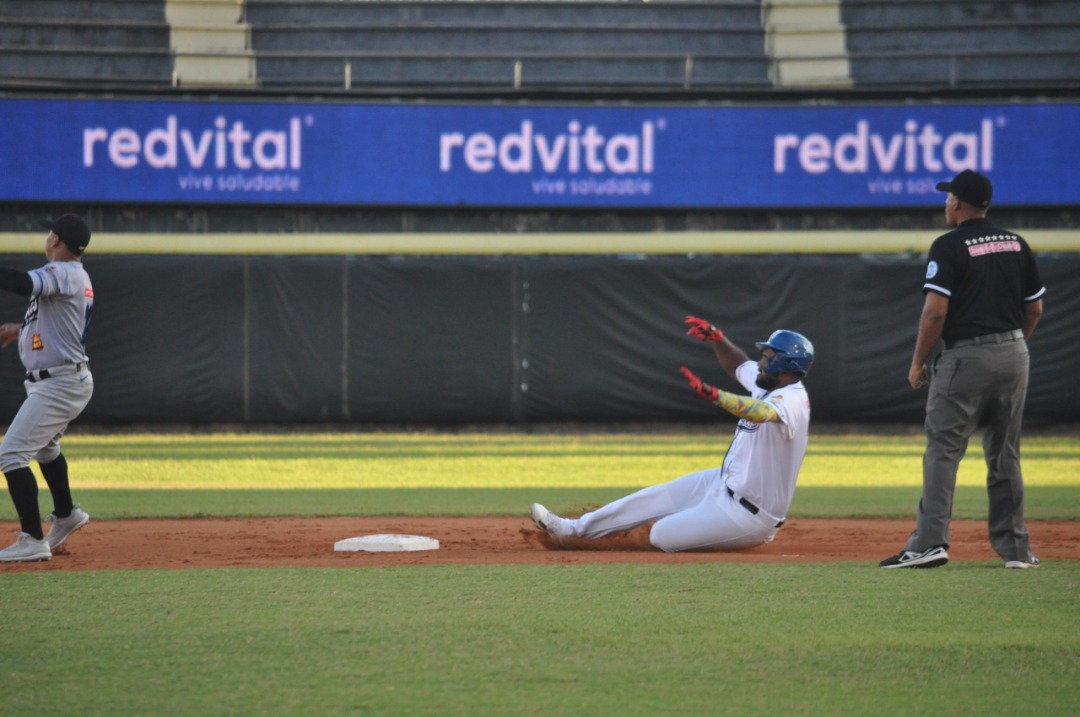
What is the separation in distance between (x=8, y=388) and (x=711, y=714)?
1673 centimetres

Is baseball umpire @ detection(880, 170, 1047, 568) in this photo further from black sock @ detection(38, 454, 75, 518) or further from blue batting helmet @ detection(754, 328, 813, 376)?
black sock @ detection(38, 454, 75, 518)

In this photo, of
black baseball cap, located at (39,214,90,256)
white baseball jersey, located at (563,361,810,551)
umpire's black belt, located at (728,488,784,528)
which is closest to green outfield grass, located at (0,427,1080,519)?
white baseball jersey, located at (563,361,810,551)

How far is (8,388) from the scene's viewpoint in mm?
18516

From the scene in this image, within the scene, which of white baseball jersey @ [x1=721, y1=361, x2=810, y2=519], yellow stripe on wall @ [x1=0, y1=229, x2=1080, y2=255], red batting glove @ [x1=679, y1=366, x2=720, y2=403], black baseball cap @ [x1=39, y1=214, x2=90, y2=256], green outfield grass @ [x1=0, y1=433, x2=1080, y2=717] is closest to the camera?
green outfield grass @ [x1=0, y1=433, x2=1080, y2=717]

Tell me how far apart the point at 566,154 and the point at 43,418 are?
14184 millimetres

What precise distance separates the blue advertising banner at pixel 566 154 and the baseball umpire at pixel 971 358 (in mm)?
13960

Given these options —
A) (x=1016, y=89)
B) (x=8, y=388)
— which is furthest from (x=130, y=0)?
(x=1016, y=89)

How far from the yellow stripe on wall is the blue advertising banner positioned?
51cm

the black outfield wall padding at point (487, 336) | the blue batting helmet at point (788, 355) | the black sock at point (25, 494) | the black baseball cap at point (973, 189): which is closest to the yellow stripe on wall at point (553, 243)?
the black outfield wall padding at point (487, 336)

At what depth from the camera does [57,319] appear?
7.01 metres

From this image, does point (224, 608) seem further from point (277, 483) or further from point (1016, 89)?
point (1016, 89)

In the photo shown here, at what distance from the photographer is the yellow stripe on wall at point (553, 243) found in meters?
19.7

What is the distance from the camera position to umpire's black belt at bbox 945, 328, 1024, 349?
252 inches

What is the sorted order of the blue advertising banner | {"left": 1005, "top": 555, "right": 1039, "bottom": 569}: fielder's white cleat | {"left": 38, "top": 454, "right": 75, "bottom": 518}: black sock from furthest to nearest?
the blue advertising banner
{"left": 38, "top": 454, "right": 75, "bottom": 518}: black sock
{"left": 1005, "top": 555, "right": 1039, "bottom": 569}: fielder's white cleat
